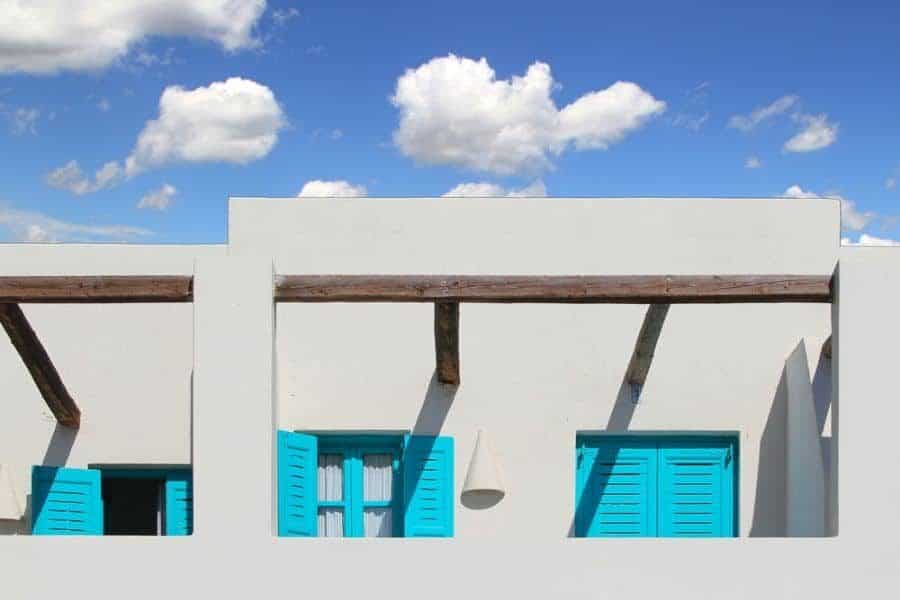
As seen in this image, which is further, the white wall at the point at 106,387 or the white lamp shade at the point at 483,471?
the white wall at the point at 106,387

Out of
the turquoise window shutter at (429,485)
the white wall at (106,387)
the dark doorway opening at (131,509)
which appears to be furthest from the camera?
the dark doorway opening at (131,509)

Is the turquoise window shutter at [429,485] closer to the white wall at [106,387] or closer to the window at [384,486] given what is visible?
the window at [384,486]

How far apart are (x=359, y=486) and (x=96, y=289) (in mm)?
3154

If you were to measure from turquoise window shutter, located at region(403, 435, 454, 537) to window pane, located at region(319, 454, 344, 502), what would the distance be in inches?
24.5

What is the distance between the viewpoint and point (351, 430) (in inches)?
303

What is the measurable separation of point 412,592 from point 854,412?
2917mm

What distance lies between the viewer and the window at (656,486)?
7.71m

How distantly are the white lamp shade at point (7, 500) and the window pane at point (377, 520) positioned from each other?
3.02 metres

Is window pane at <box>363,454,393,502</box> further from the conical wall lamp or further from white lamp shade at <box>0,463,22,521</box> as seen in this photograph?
white lamp shade at <box>0,463,22,521</box>

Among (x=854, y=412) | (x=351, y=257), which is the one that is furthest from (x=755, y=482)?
(x=351, y=257)

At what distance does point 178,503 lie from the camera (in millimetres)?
8016

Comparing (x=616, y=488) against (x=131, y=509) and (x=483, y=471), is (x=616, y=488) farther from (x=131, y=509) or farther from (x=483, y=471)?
(x=131, y=509)

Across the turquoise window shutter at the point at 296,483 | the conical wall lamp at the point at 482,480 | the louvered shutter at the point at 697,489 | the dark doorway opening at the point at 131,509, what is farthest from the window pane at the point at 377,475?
the dark doorway opening at the point at 131,509

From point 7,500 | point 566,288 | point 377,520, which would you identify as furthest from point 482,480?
point 7,500
